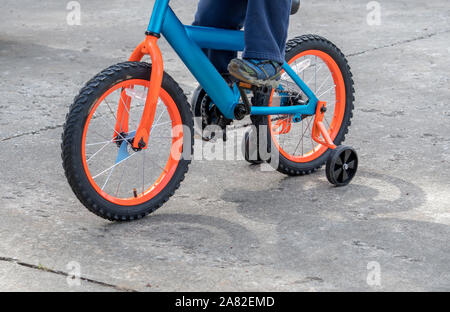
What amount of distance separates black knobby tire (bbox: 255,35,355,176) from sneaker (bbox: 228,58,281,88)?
279 millimetres

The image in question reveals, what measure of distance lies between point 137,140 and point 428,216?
1362 millimetres

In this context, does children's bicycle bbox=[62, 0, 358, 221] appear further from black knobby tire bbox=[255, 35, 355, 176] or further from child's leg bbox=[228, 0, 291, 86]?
child's leg bbox=[228, 0, 291, 86]

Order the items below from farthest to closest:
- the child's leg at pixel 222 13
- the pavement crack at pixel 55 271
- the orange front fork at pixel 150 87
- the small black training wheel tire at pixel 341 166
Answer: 1. the small black training wheel tire at pixel 341 166
2. the child's leg at pixel 222 13
3. the orange front fork at pixel 150 87
4. the pavement crack at pixel 55 271

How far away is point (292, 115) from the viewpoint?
421 centimetres

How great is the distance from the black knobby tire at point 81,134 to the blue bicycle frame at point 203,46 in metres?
0.14

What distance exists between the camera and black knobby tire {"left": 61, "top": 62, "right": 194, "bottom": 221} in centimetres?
341

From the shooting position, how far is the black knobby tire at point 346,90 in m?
4.20

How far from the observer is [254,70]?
3682 mm

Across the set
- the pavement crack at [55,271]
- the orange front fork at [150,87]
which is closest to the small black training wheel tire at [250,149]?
the orange front fork at [150,87]

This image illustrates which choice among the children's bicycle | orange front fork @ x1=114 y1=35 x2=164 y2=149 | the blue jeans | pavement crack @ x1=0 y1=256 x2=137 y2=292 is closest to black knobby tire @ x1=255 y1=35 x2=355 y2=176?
the children's bicycle

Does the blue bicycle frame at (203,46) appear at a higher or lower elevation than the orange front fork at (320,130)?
higher

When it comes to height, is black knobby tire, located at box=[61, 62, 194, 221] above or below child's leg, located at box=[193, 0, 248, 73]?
below

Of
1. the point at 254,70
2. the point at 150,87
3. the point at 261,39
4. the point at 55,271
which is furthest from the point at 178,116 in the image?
the point at 55,271

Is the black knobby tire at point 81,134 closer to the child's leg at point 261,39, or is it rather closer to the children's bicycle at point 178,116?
the children's bicycle at point 178,116
